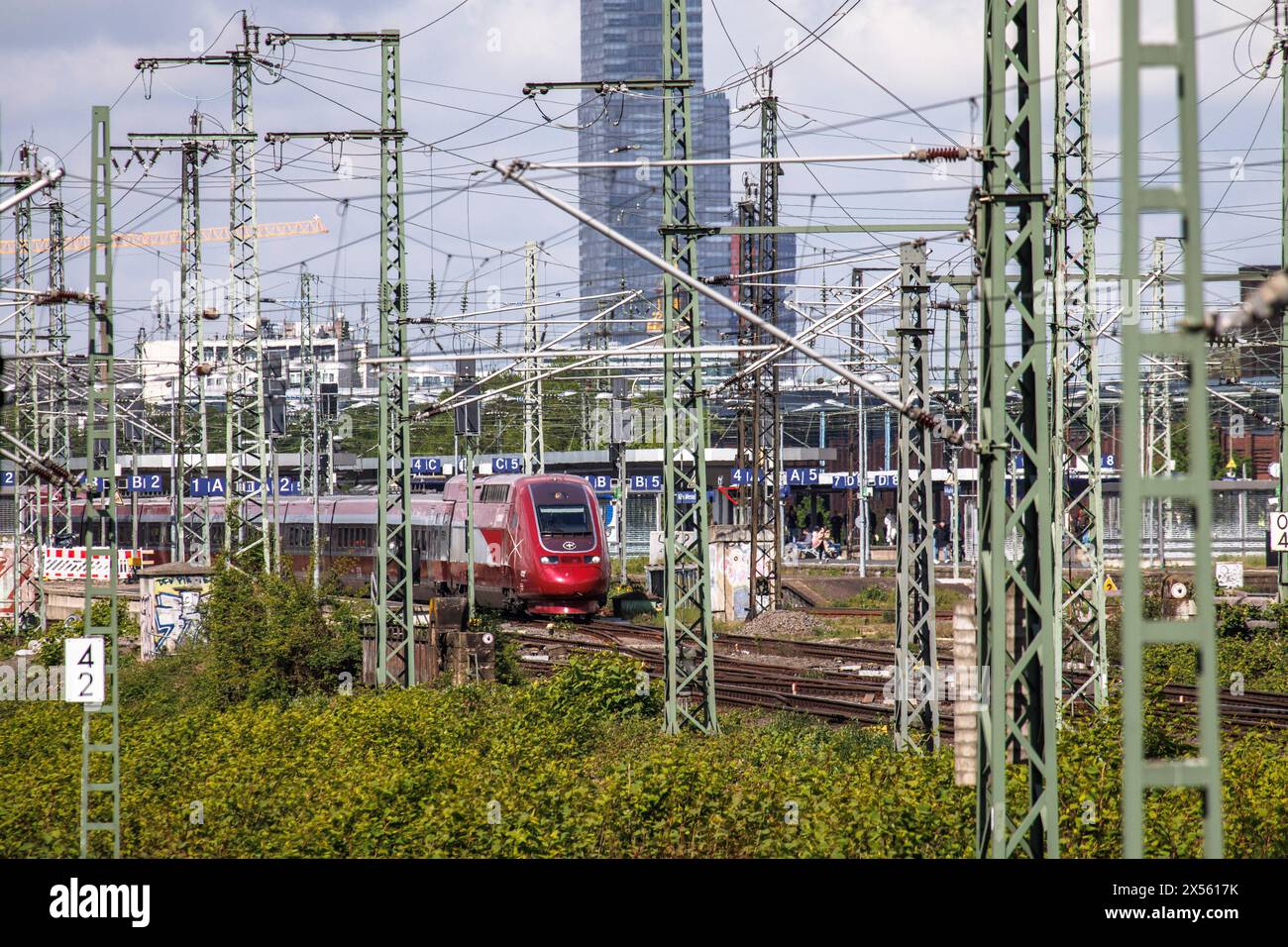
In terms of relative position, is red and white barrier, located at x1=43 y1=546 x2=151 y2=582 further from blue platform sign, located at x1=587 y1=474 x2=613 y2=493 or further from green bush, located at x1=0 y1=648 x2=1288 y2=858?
blue platform sign, located at x1=587 y1=474 x2=613 y2=493

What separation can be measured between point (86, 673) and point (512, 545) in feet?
69.4

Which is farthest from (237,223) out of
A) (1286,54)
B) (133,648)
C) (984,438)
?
(984,438)

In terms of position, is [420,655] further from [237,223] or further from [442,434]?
[442,434]

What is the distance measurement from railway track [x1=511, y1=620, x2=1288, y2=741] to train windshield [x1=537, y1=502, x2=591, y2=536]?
2.32 m

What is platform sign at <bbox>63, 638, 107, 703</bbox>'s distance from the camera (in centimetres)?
1229

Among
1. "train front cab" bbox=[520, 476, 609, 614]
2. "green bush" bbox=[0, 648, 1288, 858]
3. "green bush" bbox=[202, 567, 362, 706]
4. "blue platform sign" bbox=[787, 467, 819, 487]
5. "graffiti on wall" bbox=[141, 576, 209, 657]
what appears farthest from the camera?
"blue platform sign" bbox=[787, 467, 819, 487]

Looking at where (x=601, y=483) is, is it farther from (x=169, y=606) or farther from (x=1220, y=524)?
(x=169, y=606)

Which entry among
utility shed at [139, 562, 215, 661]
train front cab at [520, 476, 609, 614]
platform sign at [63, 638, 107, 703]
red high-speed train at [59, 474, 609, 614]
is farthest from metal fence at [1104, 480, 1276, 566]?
platform sign at [63, 638, 107, 703]

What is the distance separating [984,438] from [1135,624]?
370cm

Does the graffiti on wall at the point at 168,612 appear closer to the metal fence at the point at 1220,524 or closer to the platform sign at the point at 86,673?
the platform sign at the point at 86,673

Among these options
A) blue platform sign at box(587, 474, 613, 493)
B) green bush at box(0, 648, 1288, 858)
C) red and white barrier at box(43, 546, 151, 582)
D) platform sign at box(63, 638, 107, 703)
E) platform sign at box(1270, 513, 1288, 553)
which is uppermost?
blue platform sign at box(587, 474, 613, 493)

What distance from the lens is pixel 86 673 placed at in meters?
12.3

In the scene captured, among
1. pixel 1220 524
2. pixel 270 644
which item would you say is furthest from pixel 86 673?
pixel 1220 524

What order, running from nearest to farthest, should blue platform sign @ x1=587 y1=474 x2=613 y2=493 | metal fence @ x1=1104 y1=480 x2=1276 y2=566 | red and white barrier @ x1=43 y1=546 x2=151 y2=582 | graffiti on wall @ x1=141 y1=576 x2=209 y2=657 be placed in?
graffiti on wall @ x1=141 y1=576 x2=209 y2=657 < red and white barrier @ x1=43 y1=546 x2=151 y2=582 < metal fence @ x1=1104 y1=480 x2=1276 y2=566 < blue platform sign @ x1=587 y1=474 x2=613 y2=493
